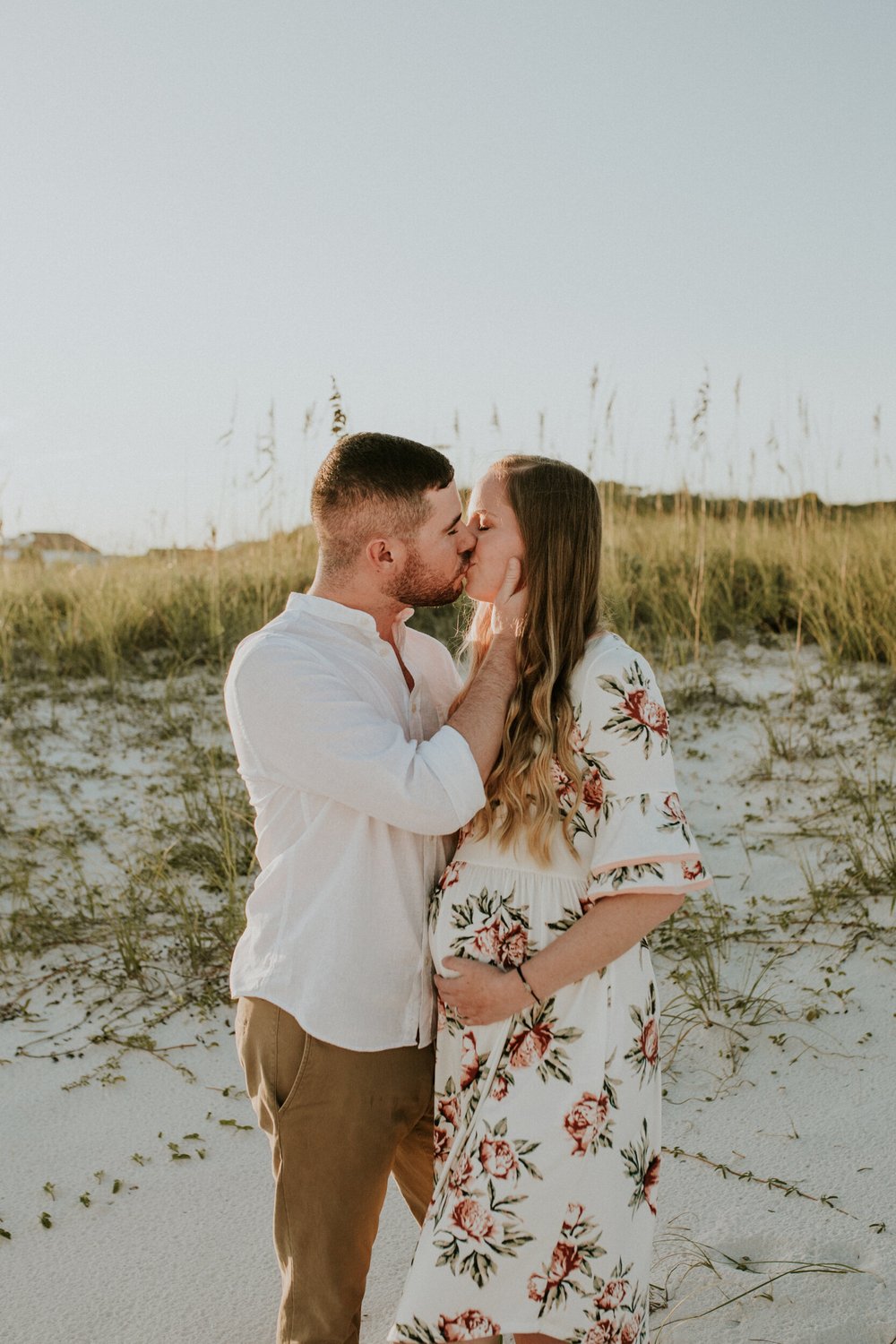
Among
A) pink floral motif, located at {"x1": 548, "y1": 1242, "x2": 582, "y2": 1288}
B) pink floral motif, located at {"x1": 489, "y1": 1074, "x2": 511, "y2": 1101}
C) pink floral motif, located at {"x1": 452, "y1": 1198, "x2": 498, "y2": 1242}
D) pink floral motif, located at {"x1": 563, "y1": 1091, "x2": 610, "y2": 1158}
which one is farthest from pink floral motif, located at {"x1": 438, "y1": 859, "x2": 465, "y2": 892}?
pink floral motif, located at {"x1": 548, "y1": 1242, "x2": 582, "y2": 1288}

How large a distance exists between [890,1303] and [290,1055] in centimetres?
175

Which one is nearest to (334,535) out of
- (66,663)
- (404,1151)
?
(404,1151)

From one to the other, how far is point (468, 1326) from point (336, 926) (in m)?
0.77

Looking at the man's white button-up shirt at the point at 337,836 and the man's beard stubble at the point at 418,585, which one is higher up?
the man's beard stubble at the point at 418,585

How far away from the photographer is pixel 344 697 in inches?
88.7

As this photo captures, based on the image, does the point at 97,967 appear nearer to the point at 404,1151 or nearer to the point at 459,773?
the point at 404,1151

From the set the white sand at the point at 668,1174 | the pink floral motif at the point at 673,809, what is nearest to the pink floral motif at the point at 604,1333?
the white sand at the point at 668,1174

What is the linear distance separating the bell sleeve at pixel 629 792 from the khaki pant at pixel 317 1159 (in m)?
0.61

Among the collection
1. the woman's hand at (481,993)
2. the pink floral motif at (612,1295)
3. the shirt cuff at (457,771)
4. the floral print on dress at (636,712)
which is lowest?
the pink floral motif at (612,1295)

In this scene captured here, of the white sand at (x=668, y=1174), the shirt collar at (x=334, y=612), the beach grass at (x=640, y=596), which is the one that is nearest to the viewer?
the shirt collar at (x=334, y=612)

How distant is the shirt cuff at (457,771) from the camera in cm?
217

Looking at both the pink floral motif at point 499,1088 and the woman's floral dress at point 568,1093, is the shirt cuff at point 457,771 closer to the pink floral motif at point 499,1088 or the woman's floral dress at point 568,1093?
the woman's floral dress at point 568,1093

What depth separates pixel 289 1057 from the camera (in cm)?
222

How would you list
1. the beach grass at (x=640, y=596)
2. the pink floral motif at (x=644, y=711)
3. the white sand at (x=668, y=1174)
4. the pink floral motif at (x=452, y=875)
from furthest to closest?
1. the beach grass at (x=640, y=596)
2. the white sand at (x=668, y=1174)
3. the pink floral motif at (x=452, y=875)
4. the pink floral motif at (x=644, y=711)
